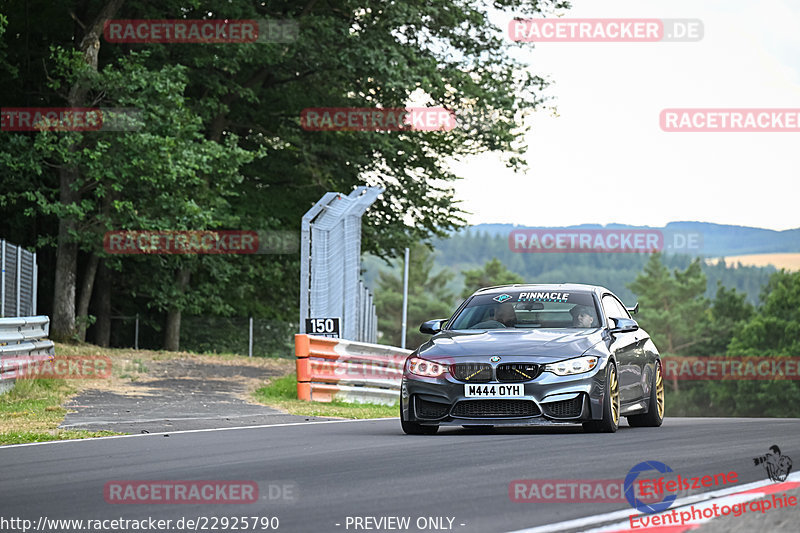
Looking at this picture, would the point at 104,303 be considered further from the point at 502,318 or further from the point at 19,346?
the point at 502,318

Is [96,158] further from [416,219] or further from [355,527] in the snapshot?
[355,527]

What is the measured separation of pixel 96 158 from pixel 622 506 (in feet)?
77.8

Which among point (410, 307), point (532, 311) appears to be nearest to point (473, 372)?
point (532, 311)

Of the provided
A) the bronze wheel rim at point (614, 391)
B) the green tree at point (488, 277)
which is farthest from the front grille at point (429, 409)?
the green tree at point (488, 277)

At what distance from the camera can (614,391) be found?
12289mm

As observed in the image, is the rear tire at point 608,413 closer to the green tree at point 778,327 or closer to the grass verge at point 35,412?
the grass verge at point 35,412

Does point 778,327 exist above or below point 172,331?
below

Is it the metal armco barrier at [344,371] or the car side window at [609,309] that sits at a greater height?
the car side window at [609,309]

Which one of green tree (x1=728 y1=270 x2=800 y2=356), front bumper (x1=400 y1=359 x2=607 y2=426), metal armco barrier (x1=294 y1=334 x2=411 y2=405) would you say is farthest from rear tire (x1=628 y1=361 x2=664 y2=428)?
green tree (x1=728 y1=270 x2=800 y2=356)

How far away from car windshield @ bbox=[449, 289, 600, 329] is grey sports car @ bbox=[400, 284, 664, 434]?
0.03ft

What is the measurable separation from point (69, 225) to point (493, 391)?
21.5 metres

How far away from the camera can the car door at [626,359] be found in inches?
497

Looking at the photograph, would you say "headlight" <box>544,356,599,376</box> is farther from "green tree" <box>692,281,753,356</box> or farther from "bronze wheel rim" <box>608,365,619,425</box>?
"green tree" <box>692,281,753,356</box>

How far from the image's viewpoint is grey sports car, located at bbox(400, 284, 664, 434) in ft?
38.2
